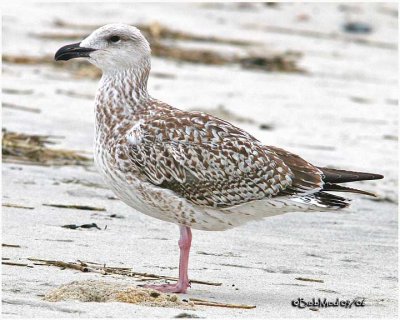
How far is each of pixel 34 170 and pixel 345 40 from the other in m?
10.0

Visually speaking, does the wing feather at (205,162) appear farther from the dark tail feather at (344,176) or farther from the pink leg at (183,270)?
the pink leg at (183,270)

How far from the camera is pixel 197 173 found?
317 inches

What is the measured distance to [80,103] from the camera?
1381 centimetres

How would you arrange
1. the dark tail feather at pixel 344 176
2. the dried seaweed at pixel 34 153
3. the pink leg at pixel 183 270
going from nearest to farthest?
the pink leg at pixel 183 270, the dark tail feather at pixel 344 176, the dried seaweed at pixel 34 153

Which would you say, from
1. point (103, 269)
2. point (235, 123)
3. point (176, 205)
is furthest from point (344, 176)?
point (235, 123)

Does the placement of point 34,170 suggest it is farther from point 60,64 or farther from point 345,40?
point 345,40

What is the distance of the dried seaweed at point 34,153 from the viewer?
11.0 m

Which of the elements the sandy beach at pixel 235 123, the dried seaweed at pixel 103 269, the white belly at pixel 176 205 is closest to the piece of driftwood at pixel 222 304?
the sandy beach at pixel 235 123

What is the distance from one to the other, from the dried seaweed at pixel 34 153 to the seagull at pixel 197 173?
2.73m

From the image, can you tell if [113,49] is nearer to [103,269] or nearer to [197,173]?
[197,173]

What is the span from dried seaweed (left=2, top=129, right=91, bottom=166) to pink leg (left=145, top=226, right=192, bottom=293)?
3.16m

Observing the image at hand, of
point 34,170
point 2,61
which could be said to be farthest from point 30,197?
point 2,61

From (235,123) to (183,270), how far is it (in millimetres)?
6083

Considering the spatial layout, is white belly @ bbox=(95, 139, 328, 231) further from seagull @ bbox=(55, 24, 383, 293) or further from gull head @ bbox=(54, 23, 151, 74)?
gull head @ bbox=(54, 23, 151, 74)
